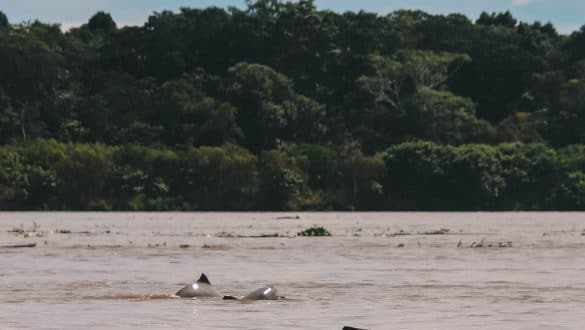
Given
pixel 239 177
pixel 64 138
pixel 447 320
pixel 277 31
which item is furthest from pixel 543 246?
pixel 277 31

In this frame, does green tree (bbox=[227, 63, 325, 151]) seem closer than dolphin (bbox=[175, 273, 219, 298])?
No

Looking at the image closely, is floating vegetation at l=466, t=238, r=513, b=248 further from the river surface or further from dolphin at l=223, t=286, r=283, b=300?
dolphin at l=223, t=286, r=283, b=300

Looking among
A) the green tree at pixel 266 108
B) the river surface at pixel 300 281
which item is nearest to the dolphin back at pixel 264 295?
the river surface at pixel 300 281

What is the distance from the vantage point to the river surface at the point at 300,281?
23.3 metres

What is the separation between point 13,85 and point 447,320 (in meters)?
104

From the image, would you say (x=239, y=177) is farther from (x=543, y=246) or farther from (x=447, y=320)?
(x=447, y=320)

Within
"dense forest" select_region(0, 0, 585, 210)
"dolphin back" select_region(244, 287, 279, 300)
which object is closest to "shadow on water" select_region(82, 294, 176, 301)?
"dolphin back" select_region(244, 287, 279, 300)

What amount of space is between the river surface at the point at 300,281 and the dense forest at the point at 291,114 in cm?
6033

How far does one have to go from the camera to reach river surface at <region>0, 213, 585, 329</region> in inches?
919

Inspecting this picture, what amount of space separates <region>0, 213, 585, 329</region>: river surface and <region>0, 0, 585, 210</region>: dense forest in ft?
198

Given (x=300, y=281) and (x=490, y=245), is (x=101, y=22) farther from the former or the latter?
(x=300, y=281)

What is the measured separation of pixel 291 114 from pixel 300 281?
3694 inches

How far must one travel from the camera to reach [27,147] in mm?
116125

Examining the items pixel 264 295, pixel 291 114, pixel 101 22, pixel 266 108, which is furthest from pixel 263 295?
pixel 101 22
